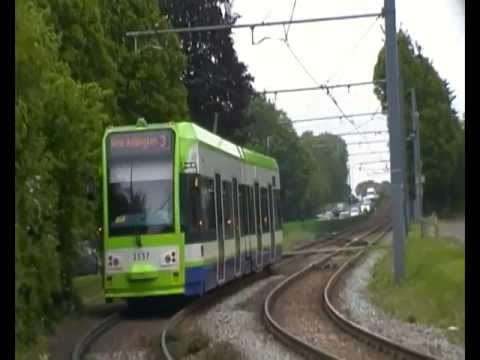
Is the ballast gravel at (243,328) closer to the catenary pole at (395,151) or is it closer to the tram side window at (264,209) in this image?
the catenary pole at (395,151)

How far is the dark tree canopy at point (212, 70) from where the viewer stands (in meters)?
50.3

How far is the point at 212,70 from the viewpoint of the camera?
50.8m

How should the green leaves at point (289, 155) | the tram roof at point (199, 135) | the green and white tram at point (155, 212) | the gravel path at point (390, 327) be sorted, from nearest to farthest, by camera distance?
the gravel path at point (390, 327), the green and white tram at point (155, 212), the tram roof at point (199, 135), the green leaves at point (289, 155)

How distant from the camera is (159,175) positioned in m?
21.5

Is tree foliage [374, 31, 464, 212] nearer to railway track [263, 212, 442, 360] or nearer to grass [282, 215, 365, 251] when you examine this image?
grass [282, 215, 365, 251]

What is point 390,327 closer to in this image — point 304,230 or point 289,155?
point 304,230

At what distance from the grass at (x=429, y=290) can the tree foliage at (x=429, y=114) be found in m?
22.2

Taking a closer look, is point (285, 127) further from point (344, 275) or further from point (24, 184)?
point (24, 184)

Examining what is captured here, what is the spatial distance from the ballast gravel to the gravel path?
1814 mm

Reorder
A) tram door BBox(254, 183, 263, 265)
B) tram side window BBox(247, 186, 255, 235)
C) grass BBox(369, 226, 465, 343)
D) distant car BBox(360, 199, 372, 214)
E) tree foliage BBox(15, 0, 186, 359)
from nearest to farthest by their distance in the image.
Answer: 1. tree foliage BBox(15, 0, 186, 359)
2. grass BBox(369, 226, 465, 343)
3. tram side window BBox(247, 186, 255, 235)
4. tram door BBox(254, 183, 263, 265)
5. distant car BBox(360, 199, 372, 214)

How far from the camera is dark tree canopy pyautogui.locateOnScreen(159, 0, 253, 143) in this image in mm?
50281

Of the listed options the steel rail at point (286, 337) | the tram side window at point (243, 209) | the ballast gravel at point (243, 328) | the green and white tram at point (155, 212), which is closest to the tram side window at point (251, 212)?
the tram side window at point (243, 209)

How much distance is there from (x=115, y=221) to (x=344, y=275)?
521 inches

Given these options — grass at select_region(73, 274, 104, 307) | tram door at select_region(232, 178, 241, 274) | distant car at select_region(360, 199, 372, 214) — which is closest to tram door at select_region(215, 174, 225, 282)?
tram door at select_region(232, 178, 241, 274)
